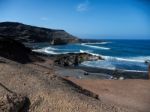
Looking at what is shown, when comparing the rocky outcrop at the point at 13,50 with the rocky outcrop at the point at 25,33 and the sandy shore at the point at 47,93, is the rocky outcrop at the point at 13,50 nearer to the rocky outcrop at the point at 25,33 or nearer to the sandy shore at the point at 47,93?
the sandy shore at the point at 47,93

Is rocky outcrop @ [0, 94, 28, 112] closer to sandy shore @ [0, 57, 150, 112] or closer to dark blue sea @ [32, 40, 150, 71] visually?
sandy shore @ [0, 57, 150, 112]

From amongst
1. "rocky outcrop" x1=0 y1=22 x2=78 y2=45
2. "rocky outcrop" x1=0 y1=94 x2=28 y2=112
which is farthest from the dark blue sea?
"rocky outcrop" x1=0 y1=94 x2=28 y2=112

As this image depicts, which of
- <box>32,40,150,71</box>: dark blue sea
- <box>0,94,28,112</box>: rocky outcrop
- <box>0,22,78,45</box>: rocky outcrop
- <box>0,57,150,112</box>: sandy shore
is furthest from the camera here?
<box>0,22,78,45</box>: rocky outcrop

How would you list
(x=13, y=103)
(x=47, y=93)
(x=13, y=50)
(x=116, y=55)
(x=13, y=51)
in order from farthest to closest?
(x=116, y=55)
(x=13, y=50)
(x=13, y=51)
(x=47, y=93)
(x=13, y=103)

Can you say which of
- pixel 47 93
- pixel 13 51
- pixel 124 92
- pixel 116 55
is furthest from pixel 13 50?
pixel 116 55

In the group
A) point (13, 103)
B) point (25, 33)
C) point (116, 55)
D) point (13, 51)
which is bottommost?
point (116, 55)

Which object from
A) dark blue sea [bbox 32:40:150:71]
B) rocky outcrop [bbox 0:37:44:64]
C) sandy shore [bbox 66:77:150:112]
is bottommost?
dark blue sea [bbox 32:40:150:71]

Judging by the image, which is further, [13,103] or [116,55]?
[116,55]

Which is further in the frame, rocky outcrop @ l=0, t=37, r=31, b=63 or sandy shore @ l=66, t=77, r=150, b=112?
rocky outcrop @ l=0, t=37, r=31, b=63

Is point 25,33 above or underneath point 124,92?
above

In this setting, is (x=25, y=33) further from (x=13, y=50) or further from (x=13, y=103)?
(x=13, y=103)

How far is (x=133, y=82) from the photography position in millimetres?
18203

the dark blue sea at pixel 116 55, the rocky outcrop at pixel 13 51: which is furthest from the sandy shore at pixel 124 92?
the dark blue sea at pixel 116 55

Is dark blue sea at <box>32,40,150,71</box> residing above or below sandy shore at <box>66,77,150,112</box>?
below
